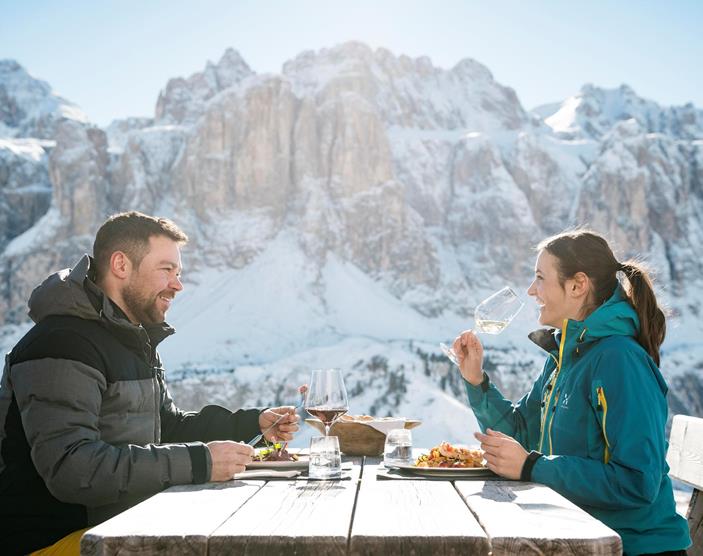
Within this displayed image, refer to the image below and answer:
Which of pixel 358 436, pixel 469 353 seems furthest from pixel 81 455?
pixel 469 353

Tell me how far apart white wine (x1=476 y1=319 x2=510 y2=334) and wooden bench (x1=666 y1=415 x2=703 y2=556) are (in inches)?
36.4

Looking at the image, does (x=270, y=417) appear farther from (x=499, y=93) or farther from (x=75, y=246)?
(x=499, y=93)

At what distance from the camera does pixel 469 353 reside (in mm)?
3502

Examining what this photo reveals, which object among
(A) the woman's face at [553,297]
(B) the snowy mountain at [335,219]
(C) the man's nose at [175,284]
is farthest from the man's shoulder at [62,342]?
(B) the snowy mountain at [335,219]

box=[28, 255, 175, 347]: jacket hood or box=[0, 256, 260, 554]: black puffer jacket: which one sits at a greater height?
box=[28, 255, 175, 347]: jacket hood

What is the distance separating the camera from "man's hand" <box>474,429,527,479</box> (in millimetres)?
2641

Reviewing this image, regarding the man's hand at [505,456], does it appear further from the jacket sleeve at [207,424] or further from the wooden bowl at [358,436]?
the jacket sleeve at [207,424]

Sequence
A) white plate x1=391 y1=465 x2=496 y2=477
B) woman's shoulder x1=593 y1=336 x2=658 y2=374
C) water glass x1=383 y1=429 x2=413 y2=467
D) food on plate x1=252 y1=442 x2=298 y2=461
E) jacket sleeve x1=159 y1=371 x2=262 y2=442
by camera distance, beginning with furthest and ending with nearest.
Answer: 1. jacket sleeve x1=159 y1=371 x2=262 y2=442
2. food on plate x1=252 y1=442 x2=298 y2=461
3. water glass x1=383 y1=429 x2=413 y2=467
4. woman's shoulder x1=593 y1=336 x2=658 y2=374
5. white plate x1=391 y1=465 x2=496 y2=477

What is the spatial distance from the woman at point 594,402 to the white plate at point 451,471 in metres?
0.06

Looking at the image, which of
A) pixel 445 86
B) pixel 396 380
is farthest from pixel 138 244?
pixel 445 86

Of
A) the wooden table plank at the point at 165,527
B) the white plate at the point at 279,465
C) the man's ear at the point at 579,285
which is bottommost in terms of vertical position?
the white plate at the point at 279,465

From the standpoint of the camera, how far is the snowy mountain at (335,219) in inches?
2773

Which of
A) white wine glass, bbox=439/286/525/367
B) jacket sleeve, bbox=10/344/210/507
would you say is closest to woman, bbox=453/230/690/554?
white wine glass, bbox=439/286/525/367

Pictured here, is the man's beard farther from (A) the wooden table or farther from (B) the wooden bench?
(B) the wooden bench
